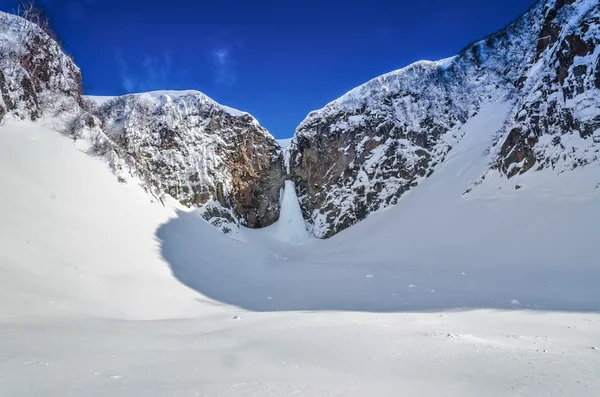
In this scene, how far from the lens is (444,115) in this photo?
35.9 meters

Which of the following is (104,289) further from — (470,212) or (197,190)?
(197,190)

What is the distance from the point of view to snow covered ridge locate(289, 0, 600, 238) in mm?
23844

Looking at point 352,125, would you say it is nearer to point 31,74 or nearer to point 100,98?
point 100,98

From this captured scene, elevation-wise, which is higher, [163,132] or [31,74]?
[163,132]

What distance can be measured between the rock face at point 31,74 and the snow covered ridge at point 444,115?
2371cm

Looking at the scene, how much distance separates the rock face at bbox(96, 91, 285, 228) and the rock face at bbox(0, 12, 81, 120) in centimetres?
617

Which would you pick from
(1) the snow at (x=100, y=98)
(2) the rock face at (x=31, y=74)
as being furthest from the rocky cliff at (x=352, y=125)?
(1) the snow at (x=100, y=98)

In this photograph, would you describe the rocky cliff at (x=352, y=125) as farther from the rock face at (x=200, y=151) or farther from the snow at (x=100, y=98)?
the snow at (x=100, y=98)

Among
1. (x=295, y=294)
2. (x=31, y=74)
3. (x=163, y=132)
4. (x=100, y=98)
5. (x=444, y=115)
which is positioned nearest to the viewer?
(x=295, y=294)

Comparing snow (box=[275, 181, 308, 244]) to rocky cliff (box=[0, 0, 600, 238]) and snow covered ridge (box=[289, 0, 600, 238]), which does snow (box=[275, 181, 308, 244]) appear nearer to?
rocky cliff (box=[0, 0, 600, 238])

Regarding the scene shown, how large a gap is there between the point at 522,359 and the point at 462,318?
13.6ft

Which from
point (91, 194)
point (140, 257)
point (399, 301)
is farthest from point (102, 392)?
point (91, 194)

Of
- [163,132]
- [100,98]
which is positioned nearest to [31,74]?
[100,98]

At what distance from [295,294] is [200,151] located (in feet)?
87.9
